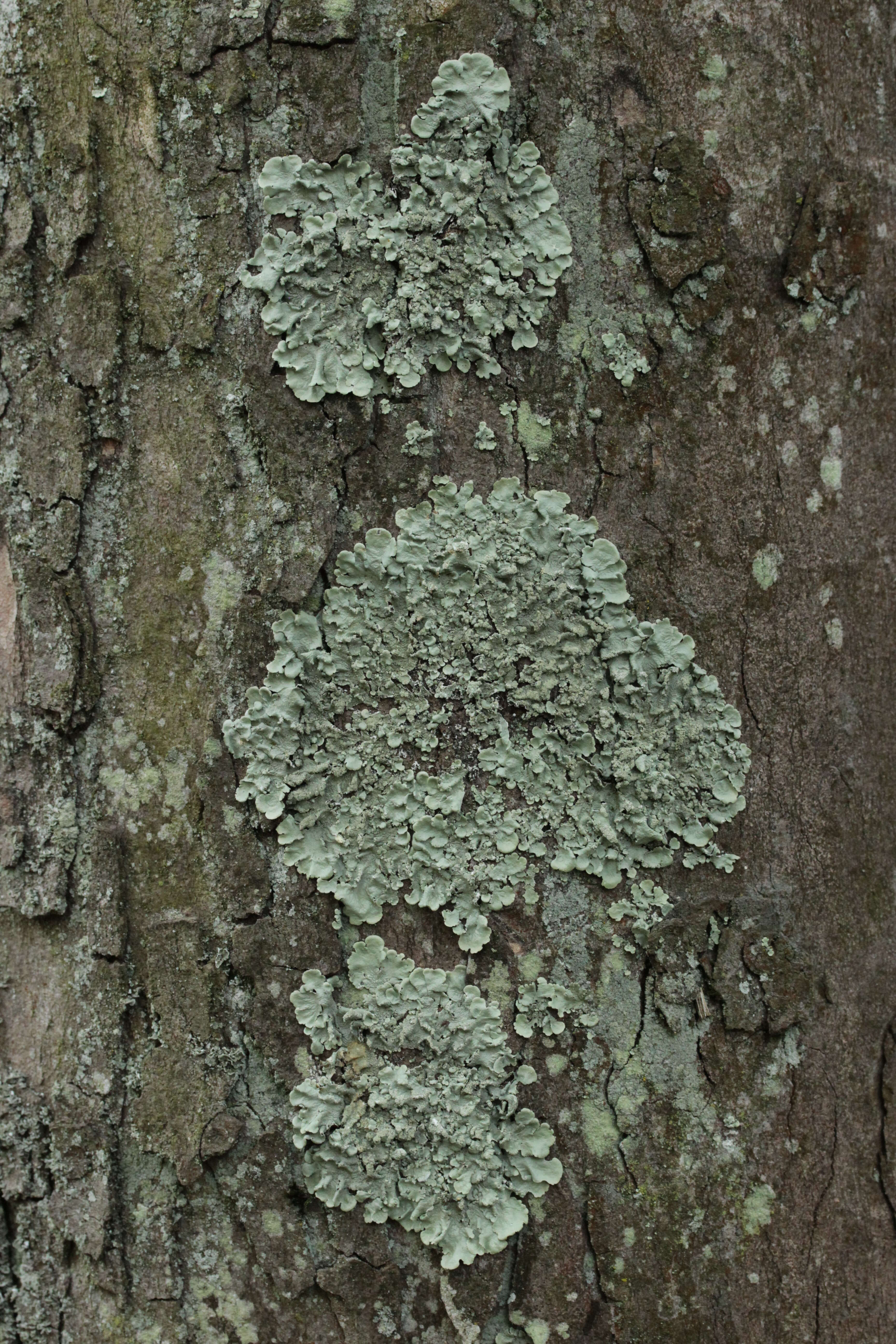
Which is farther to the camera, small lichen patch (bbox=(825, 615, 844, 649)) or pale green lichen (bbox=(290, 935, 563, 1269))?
small lichen patch (bbox=(825, 615, 844, 649))

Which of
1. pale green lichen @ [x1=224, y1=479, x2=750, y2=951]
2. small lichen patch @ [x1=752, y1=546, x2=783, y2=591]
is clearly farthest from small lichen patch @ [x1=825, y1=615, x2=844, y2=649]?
pale green lichen @ [x1=224, y1=479, x2=750, y2=951]

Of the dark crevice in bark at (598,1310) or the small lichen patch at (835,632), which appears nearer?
A: the dark crevice in bark at (598,1310)

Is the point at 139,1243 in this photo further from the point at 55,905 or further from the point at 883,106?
the point at 883,106

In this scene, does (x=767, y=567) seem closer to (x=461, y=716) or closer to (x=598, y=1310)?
(x=461, y=716)

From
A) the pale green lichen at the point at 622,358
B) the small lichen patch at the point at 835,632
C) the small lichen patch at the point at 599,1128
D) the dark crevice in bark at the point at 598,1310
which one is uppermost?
the pale green lichen at the point at 622,358

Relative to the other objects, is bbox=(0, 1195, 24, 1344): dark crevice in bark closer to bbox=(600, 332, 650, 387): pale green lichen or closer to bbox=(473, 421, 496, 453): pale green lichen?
bbox=(473, 421, 496, 453): pale green lichen

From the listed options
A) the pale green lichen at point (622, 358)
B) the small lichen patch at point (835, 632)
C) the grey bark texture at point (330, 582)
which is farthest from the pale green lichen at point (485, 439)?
the small lichen patch at point (835, 632)

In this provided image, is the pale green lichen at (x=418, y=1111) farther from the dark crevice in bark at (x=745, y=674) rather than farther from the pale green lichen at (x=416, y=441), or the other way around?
the pale green lichen at (x=416, y=441)
